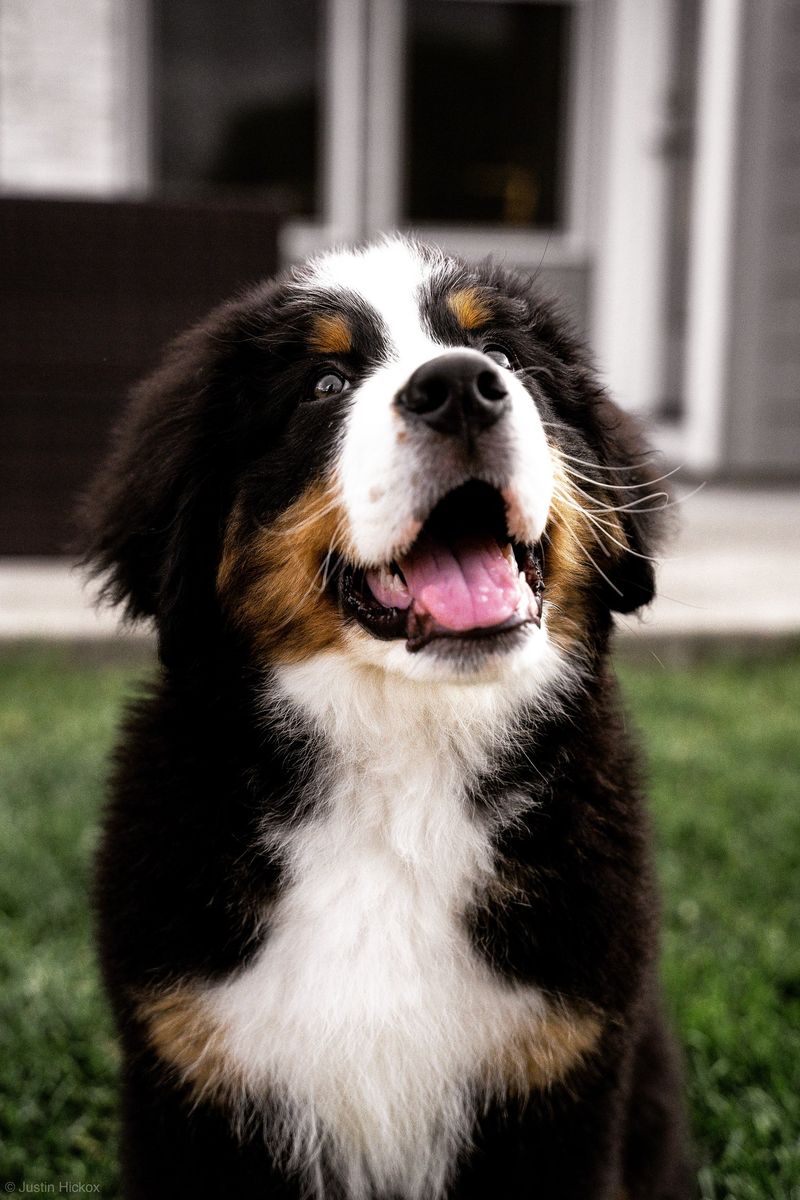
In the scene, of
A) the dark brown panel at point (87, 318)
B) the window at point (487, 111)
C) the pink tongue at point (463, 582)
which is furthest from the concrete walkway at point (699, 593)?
the window at point (487, 111)

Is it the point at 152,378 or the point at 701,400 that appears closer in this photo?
the point at 152,378

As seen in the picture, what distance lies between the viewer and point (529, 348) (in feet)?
7.25

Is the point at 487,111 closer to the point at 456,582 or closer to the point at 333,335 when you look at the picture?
the point at 333,335

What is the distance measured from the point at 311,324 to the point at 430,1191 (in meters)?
1.33

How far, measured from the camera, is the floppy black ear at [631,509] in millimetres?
2193

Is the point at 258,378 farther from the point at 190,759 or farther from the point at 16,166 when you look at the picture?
the point at 16,166

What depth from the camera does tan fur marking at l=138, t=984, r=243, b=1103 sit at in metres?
1.98

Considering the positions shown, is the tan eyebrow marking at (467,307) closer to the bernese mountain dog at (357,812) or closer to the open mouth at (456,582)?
the bernese mountain dog at (357,812)

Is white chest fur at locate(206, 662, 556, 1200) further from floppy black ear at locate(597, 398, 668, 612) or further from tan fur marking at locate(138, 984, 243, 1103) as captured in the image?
floppy black ear at locate(597, 398, 668, 612)

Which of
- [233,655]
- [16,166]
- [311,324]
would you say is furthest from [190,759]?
[16,166]

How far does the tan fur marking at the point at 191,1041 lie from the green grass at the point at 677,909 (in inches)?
24.2

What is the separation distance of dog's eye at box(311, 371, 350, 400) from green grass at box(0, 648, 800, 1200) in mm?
1220

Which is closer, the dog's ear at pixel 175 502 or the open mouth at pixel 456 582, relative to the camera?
the open mouth at pixel 456 582

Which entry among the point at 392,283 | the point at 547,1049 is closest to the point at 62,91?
the point at 392,283
